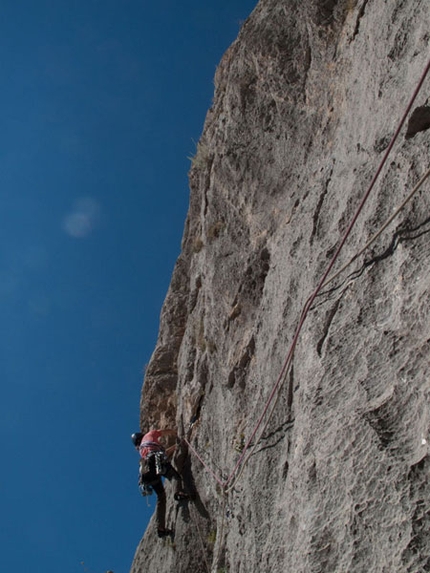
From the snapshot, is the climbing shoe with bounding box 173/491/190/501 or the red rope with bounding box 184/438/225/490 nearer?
the red rope with bounding box 184/438/225/490

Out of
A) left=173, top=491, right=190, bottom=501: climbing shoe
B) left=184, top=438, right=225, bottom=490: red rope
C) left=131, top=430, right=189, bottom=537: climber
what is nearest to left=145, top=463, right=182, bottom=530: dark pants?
left=131, top=430, right=189, bottom=537: climber

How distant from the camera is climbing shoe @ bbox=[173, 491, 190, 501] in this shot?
849cm

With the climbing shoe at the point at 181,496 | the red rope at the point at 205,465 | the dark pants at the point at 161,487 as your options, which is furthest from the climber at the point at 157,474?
the red rope at the point at 205,465

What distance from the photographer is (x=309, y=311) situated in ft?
17.8

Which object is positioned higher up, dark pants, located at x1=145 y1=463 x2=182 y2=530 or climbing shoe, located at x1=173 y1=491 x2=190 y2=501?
dark pants, located at x1=145 y1=463 x2=182 y2=530

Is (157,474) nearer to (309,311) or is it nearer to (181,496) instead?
(181,496)

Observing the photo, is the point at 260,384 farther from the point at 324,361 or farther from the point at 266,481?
the point at 324,361

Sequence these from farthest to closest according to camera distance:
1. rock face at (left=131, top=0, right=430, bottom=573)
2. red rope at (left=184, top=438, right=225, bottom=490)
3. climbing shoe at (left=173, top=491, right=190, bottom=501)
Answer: climbing shoe at (left=173, top=491, right=190, bottom=501), red rope at (left=184, top=438, right=225, bottom=490), rock face at (left=131, top=0, right=430, bottom=573)

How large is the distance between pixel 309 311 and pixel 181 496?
4.29 meters

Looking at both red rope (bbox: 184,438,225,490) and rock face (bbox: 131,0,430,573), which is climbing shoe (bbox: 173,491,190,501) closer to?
rock face (bbox: 131,0,430,573)

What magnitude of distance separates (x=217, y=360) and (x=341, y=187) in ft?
10.9

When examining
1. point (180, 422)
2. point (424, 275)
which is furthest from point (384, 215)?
point (180, 422)

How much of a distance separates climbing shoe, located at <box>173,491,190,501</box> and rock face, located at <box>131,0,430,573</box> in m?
0.18

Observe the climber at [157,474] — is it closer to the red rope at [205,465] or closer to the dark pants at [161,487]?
the dark pants at [161,487]
